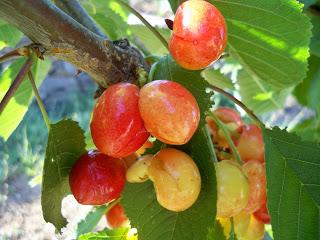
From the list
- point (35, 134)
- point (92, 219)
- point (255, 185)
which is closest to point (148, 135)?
point (255, 185)

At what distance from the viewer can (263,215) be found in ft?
3.79

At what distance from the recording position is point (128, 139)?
0.86 m

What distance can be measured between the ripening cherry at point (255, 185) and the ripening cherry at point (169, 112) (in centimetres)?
→ 28

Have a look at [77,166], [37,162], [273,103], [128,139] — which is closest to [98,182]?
[77,166]

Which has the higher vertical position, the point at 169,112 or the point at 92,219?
the point at 169,112

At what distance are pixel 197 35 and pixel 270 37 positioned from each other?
332 millimetres

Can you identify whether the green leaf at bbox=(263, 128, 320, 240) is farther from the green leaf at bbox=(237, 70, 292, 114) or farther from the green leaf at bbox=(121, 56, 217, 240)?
the green leaf at bbox=(237, 70, 292, 114)

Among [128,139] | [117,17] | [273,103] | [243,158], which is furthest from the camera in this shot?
[273,103]

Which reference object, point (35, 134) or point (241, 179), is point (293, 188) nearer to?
point (241, 179)

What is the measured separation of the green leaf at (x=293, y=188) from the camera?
101 cm

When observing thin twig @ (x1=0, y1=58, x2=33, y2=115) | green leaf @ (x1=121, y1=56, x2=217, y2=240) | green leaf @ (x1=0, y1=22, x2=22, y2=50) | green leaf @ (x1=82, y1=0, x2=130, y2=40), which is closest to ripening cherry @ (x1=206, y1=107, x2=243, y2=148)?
green leaf @ (x1=121, y1=56, x2=217, y2=240)

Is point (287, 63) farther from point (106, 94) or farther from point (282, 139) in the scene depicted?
point (106, 94)

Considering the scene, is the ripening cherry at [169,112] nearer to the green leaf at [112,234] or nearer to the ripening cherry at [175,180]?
the ripening cherry at [175,180]

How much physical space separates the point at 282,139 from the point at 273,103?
0.90 meters
